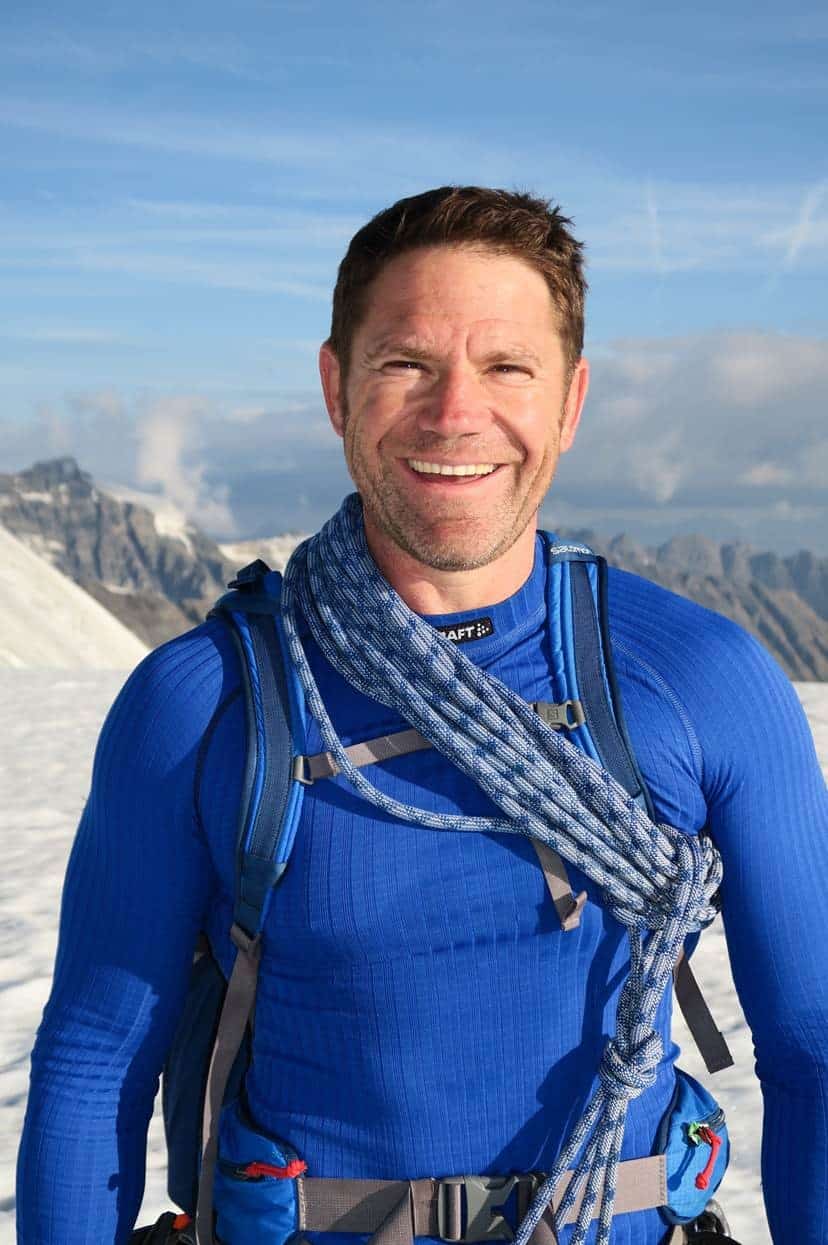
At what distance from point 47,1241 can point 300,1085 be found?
57 cm

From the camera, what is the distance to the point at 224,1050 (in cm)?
232

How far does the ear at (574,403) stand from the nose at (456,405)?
0.23 metres

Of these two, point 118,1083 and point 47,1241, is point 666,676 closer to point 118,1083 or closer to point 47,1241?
point 118,1083

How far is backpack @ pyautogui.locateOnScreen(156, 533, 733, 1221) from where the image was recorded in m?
2.22

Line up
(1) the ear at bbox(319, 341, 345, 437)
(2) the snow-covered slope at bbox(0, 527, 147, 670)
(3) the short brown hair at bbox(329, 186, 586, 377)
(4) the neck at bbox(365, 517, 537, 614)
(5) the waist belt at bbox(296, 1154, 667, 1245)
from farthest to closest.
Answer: (2) the snow-covered slope at bbox(0, 527, 147, 670) < (1) the ear at bbox(319, 341, 345, 437) < (4) the neck at bbox(365, 517, 537, 614) < (3) the short brown hair at bbox(329, 186, 586, 377) < (5) the waist belt at bbox(296, 1154, 667, 1245)

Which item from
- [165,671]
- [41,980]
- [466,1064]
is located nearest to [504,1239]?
[466,1064]

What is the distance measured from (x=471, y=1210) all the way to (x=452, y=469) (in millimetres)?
1296

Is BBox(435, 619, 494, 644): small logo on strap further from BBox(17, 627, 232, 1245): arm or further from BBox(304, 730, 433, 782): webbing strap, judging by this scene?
BBox(17, 627, 232, 1245): arm

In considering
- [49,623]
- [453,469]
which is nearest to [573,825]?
[453,469]

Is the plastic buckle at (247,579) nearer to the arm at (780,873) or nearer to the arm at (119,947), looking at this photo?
the arm at (119,947)

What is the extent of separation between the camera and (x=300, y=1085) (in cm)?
231

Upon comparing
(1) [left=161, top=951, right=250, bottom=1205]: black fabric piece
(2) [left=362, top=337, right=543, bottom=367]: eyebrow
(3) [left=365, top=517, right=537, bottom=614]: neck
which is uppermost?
(2) [left=362, top=337, right=543, bottom=367]: eyebrow

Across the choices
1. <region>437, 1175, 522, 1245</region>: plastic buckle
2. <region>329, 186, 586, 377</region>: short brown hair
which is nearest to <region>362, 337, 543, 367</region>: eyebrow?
<region>329, 186, 586, 377</region>: short brown hair

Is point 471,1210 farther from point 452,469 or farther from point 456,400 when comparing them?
point 456,400
